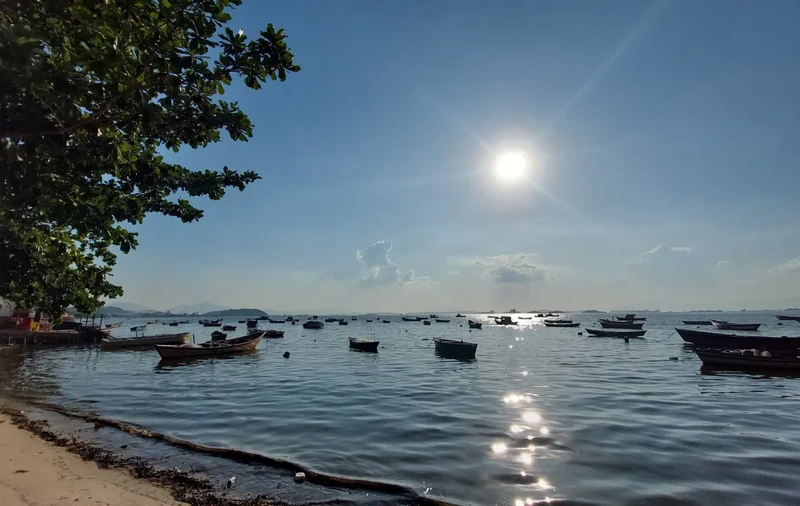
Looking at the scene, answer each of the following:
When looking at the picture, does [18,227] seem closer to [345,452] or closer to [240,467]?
[240,467]

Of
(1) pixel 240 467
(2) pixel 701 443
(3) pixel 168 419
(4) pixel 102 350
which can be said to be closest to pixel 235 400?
(3) pixel 168 419

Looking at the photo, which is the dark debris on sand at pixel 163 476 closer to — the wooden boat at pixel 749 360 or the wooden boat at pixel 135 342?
the wooden boat at pixel 749 360

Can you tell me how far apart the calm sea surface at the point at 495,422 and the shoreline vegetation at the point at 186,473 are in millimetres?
691

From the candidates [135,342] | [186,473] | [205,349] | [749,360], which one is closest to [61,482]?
[186,473]

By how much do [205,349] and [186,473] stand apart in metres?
32.5

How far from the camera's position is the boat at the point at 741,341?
34.8 metres

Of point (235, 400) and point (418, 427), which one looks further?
point (235, 400)

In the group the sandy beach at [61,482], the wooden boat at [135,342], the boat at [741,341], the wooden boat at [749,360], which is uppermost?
the boat at [741,341]

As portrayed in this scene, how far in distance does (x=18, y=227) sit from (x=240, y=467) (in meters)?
8.72

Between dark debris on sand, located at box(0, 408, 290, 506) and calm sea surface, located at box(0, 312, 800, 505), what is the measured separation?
9.83 feet

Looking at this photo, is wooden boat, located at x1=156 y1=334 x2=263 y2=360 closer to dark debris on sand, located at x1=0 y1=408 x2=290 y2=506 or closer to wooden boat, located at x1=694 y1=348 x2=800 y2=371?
dark debris on sand, located at x1=0 y1=408 x2=290 y2=506

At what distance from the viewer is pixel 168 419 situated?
1738cm

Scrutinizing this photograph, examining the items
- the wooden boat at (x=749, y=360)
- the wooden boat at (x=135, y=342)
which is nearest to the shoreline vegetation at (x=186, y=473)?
the wooden boat at (x=749, y=360)

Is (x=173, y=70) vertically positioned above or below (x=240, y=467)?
above
